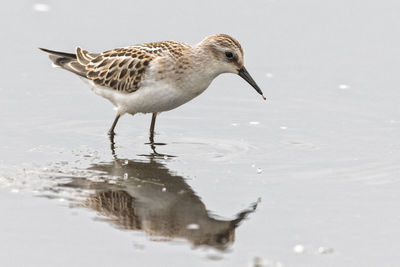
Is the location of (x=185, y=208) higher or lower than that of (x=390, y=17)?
lower

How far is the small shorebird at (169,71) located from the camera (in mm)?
12930

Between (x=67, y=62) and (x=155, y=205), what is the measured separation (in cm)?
522

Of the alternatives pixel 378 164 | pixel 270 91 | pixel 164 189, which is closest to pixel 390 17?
pixel 270 91

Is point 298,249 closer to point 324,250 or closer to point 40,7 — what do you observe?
point 324,250

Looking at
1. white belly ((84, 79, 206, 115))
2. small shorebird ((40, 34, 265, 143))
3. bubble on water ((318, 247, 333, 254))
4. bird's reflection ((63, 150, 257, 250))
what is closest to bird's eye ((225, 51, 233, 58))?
small shorebird ((40, 34, 265, 143))

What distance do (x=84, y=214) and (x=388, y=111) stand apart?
7.10 m

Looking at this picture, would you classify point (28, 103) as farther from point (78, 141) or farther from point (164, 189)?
point (164, 189)

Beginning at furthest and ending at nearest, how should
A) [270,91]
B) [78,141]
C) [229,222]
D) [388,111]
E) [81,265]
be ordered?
1. [270,91]
2. [388,111]
3. [78,141]
4. [229,222]
5. [81,265]

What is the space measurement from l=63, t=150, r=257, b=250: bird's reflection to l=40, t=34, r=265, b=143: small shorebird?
1.35 metres

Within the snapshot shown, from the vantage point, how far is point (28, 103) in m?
15.1

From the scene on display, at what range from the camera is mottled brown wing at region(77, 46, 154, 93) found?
13.3 metres

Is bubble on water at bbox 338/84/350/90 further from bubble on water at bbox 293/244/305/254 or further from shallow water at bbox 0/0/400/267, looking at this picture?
bubble on water at bbox 293/244/305/254

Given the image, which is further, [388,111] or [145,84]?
[388,111]

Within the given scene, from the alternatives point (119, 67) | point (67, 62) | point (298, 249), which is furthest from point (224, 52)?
point (298, 249)
